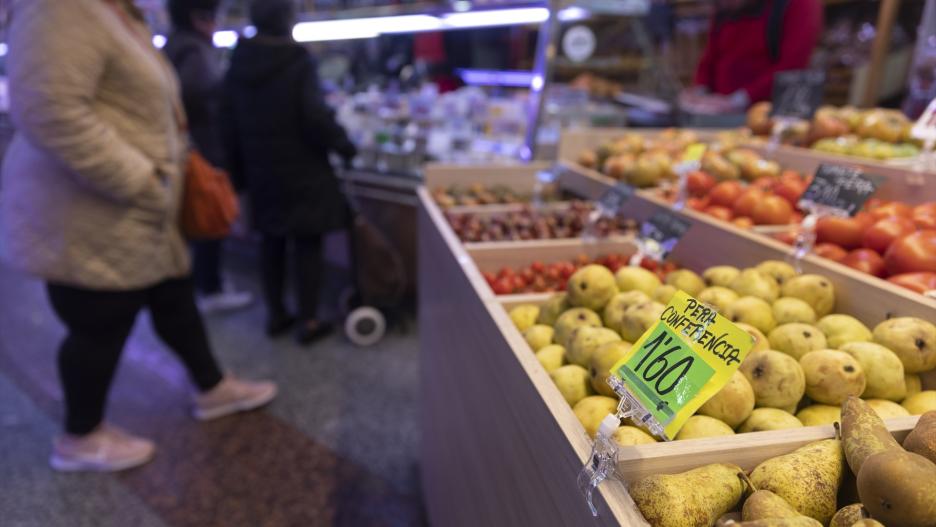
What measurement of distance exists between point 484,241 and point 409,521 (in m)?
1.10

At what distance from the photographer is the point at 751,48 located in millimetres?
3830

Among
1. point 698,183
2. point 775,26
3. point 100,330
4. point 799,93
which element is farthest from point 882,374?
point 775,26

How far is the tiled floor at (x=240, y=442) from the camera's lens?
215cm

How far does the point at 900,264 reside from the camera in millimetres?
1263

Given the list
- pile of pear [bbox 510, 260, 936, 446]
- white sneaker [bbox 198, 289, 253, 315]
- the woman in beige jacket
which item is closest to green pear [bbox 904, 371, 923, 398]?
pile of pear [bbox 510, 260, 936, 446]

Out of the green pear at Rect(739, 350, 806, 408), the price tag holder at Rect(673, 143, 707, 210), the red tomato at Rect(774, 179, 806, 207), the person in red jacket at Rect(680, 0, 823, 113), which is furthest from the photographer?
the person in red jacket at Rect(680, 0, 823, 113)

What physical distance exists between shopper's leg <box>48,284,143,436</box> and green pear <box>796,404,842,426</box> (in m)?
2.12

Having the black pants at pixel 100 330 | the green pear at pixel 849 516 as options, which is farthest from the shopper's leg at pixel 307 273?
the green pear at pixel 849 516

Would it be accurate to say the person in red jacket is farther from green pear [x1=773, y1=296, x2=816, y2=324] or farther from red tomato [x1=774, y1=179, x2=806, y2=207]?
green pear [x1=773, y1=296, x2=816, y2=324]

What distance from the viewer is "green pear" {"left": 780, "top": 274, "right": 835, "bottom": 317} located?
4.06ft

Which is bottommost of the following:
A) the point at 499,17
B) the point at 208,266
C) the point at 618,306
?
the point at 208,266

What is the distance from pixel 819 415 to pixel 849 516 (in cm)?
31

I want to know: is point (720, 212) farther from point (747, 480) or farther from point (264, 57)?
point (264, 57)

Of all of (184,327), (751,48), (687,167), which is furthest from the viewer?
(751,48)
